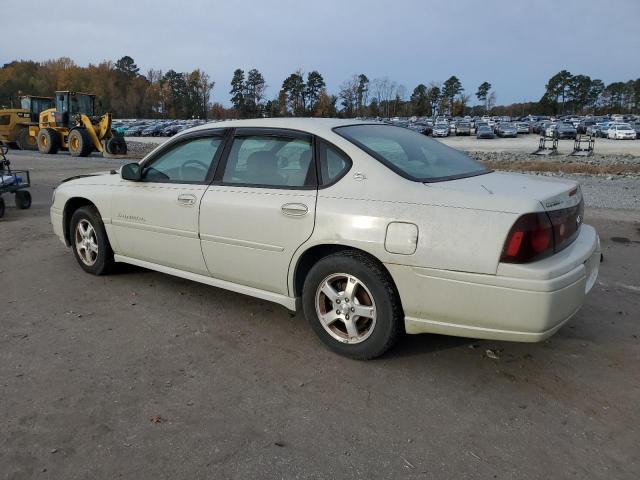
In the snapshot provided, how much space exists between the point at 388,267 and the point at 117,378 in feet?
5.88

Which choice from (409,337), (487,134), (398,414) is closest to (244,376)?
(398,414)

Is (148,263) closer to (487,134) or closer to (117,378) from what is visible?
(117,378)

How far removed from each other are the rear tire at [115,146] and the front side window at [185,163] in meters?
20.4

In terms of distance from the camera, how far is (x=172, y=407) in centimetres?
299

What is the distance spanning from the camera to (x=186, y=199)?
13.9 feet

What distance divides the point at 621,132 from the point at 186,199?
5527 cm

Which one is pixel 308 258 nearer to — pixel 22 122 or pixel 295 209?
pixel 295 209

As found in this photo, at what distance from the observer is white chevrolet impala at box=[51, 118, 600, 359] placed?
2977 mm

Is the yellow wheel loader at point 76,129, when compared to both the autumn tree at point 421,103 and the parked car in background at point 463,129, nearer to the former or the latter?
the parked car in background at point 463,129

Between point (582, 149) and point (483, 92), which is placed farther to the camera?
point (483, 92)

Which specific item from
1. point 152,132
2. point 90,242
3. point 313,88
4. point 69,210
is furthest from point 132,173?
point 313,88

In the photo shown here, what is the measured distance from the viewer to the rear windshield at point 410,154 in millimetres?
3561

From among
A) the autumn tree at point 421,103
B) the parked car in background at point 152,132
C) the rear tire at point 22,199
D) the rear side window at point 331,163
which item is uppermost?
the autumn tree at point 421,103

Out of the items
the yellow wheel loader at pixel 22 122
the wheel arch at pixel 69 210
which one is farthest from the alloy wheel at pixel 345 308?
the yellow wheel loader at pixel 22 122
